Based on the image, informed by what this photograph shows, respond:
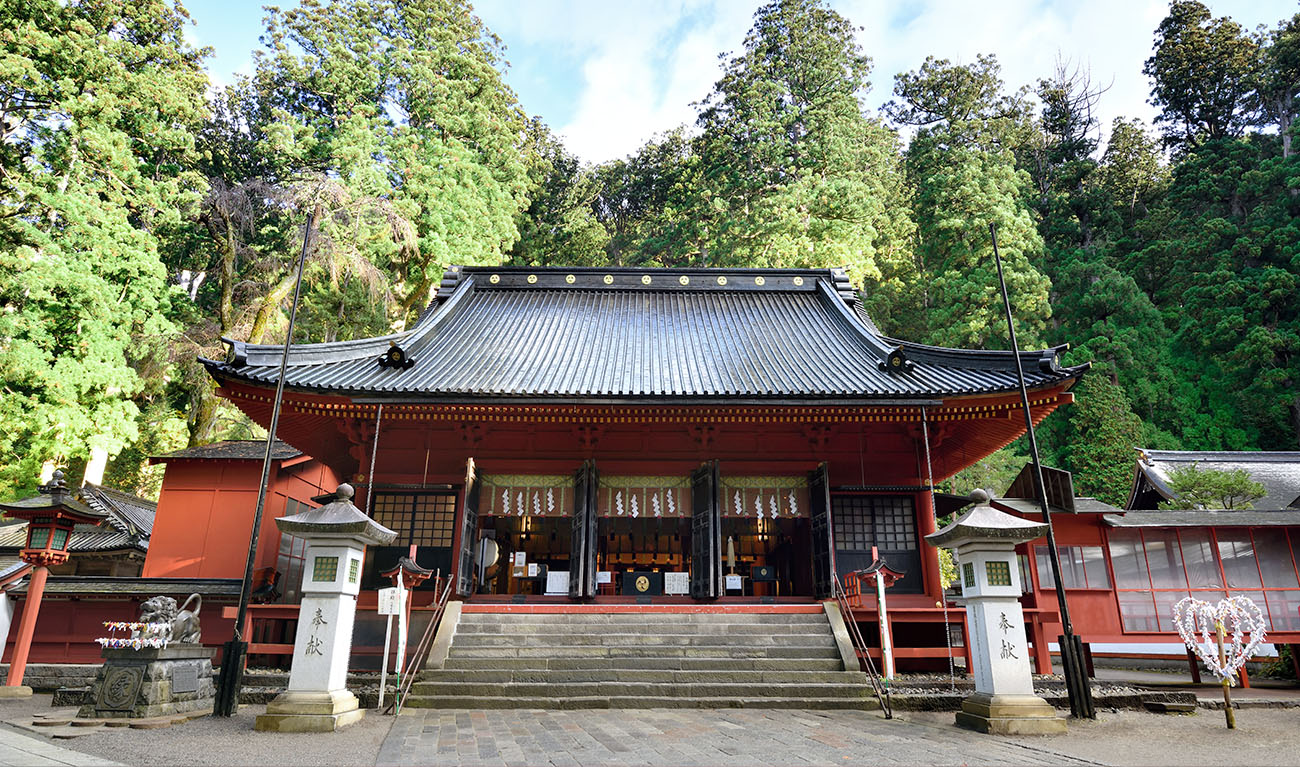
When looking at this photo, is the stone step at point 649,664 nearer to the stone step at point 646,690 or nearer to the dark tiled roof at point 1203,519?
the stone step at point 646,690

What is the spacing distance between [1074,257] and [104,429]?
3785 cm

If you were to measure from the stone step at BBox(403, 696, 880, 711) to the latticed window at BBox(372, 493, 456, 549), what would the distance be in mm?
4575

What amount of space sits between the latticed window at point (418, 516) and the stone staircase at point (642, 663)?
2680 millimetres

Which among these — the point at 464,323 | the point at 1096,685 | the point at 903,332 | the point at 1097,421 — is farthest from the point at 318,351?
the point at 903,332

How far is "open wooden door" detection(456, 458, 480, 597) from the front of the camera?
1202 centimetres

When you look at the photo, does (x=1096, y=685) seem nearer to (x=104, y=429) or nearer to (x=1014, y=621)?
(x=1014, y=621)

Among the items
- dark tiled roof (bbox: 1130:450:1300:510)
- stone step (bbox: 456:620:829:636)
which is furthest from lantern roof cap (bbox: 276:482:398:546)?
dark tiled roof (bbox: 1130:450:1300:510)

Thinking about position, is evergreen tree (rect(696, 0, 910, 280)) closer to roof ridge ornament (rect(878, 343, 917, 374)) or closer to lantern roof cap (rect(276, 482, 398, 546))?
roof ridge ornament (rect(878, 343, 917, 374))

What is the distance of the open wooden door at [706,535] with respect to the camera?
12.1m

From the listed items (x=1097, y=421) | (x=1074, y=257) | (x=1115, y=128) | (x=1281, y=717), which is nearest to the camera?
(x=1281, y=717)

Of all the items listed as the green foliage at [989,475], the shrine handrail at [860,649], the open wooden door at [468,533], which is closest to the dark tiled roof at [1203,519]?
the shrine handrail at [860,649]

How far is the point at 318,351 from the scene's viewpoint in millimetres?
13141

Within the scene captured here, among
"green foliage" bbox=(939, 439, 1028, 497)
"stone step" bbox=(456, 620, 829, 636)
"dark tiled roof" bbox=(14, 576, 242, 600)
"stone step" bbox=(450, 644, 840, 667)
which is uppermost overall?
"green foliage" bbox=(939, 439, 1028, 497)

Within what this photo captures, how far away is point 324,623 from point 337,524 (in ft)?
3.64
